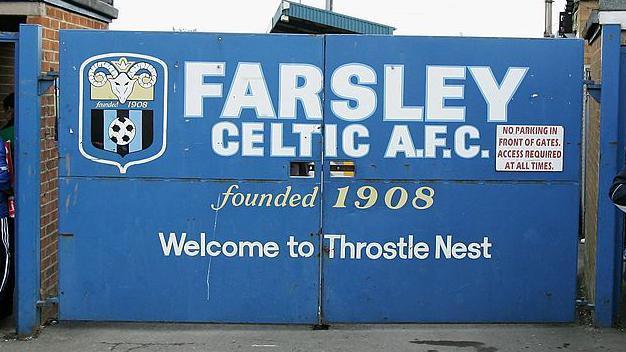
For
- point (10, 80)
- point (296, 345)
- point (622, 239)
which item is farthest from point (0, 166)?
point (622, 239)

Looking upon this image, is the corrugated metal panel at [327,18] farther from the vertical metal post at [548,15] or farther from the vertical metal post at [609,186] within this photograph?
the vertical metal post at [548,15]

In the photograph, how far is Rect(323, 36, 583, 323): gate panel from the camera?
596cm

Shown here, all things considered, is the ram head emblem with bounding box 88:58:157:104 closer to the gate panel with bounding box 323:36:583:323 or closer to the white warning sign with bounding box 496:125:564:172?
the gate panel with bounding box 323:36:583:323

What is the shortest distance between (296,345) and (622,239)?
246cm

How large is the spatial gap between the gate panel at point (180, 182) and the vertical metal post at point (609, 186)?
6.53ft

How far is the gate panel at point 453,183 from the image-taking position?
596cm

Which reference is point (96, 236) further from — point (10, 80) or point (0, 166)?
point (10, 80)

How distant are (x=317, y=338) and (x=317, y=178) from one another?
1.14 m

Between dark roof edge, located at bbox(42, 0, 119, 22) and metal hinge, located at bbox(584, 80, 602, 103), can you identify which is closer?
metal hinge, located at bbox(584, 80, 602, 103)

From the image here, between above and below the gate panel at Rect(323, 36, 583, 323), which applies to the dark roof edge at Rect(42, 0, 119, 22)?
above

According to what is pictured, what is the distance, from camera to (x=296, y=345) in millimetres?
5906

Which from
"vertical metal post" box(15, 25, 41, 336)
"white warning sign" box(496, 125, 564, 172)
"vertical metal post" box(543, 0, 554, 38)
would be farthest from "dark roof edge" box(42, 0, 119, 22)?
"vertical metal post" box(543, 0, 554, 38)

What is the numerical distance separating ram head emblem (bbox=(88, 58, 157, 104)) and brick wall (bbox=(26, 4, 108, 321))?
44 cm

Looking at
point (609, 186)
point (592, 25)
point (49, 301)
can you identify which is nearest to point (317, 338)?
point (49, 301)
